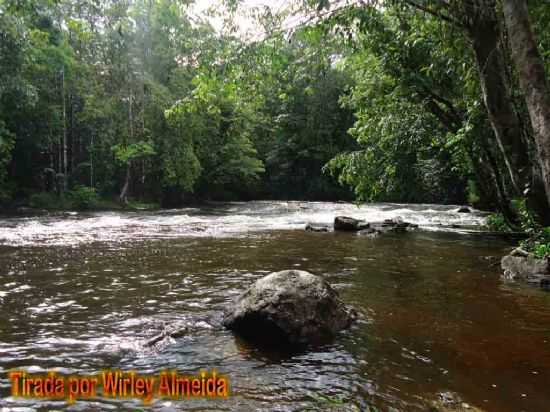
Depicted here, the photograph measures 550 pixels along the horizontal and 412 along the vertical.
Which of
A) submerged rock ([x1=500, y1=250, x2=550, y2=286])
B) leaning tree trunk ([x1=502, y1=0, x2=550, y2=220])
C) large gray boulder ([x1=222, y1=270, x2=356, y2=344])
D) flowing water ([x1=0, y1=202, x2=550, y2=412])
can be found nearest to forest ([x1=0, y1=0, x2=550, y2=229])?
leaning tree trunk ([x1=502, y1=0, x2=550, y2=220])

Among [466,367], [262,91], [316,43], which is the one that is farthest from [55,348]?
[316,43]

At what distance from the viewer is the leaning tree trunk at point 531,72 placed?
3381mm

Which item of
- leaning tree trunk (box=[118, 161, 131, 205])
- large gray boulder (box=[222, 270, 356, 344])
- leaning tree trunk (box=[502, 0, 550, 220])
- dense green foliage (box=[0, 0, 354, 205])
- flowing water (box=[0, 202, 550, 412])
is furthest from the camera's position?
leaning tree trunk (box=[118, 161, 131, 205])

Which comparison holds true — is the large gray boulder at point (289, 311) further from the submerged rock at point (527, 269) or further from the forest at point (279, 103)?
the submerged rock at point (527, 269)

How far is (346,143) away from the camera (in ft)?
151

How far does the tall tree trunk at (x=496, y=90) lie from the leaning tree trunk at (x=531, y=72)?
8.33 feet

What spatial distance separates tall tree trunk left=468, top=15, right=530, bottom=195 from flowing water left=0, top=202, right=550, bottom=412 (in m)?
2.30

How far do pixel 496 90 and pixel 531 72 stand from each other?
2991 mm

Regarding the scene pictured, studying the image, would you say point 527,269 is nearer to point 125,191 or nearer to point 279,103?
point 125,191

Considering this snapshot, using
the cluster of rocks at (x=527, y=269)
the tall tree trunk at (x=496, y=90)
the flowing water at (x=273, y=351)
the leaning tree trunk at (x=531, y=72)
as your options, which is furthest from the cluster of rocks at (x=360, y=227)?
the leaning tree trunk at (x=531, y=72)

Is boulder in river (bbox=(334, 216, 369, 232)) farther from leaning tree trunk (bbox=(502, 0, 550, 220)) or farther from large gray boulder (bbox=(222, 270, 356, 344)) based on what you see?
leaning tree trunk (bbox=(502, 0, 550, 220))

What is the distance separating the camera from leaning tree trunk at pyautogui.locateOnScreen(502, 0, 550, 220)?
3.38 metres

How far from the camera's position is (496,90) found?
6.16 meters

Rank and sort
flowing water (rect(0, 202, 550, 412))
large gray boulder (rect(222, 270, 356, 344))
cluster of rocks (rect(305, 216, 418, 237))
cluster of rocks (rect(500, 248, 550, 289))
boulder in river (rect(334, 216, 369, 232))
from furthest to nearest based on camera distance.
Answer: boulder in river (rect(334, 216, 369, 232)) < cluster of rocks (rect(305, 216, 418, 237)) < cluster of rocks (rect(500, 248, 550, 289)) < large gray boulder (rect(222, 270, 356, 344)) < flowing water (rect(0, 202, 550, 412))
